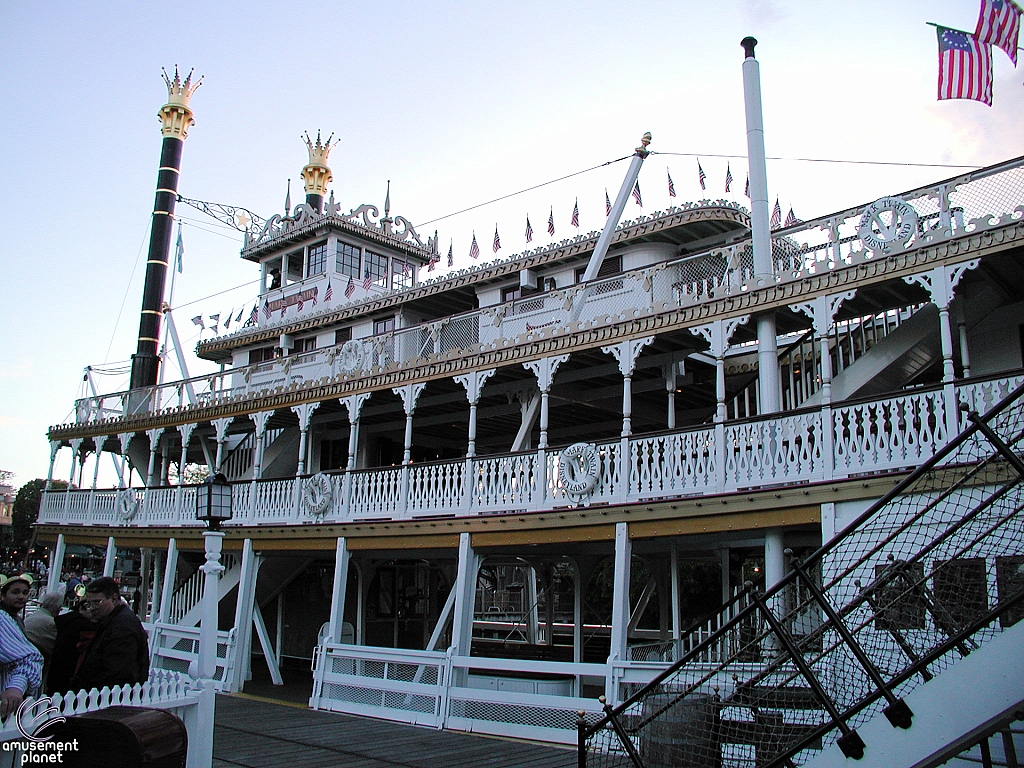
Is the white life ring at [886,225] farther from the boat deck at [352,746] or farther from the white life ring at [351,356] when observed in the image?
the white life ring at [351,356]

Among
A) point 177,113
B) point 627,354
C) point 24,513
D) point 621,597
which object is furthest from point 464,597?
point 24,513

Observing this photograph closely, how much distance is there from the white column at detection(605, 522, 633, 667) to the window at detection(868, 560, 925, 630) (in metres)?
5.47

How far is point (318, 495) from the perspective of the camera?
63.3 ft

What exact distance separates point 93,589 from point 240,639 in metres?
13.3

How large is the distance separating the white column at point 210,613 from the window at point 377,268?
17.3 m

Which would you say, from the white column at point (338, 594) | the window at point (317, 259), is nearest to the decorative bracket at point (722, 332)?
the white column at point (338, 594)

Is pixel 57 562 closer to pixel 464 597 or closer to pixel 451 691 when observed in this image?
pixel 464 597

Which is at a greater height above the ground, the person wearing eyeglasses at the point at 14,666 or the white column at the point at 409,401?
the white column at the point at 409,401

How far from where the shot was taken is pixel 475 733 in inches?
545

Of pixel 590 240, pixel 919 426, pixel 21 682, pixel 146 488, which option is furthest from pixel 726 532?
pixel 146 488

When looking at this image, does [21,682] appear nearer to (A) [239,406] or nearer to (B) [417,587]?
(A) [239,406]

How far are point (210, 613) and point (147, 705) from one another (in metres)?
3.29

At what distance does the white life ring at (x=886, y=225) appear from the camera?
11922 mm

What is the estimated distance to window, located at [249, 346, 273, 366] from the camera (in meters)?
27.7
